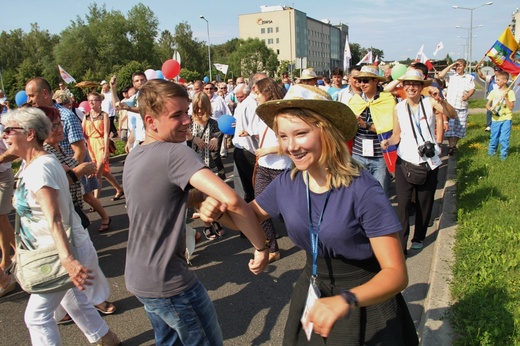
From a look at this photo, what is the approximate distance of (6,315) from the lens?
3.99 m

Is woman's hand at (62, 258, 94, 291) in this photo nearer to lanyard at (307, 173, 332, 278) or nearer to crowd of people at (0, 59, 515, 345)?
crowd of people at (0, 59, 515, 345)

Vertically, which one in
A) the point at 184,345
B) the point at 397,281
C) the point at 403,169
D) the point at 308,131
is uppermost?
the point at 308,131

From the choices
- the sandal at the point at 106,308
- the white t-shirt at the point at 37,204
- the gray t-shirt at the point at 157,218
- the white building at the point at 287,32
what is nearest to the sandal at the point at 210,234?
the sandal at the point at 106,308

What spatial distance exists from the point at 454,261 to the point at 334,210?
2970mm

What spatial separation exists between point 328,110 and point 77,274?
178cm

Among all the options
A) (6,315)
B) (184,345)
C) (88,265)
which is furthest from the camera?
(6,315)

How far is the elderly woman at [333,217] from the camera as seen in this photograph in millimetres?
1795

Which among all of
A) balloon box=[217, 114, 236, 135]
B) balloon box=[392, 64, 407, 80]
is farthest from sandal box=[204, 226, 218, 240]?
balloon box=[392, 64, 407, 80]

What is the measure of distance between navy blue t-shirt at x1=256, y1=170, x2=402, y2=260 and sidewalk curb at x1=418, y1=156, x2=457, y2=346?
5.27 ft

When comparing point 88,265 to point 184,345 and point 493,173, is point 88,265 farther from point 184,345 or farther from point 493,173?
point 493,173

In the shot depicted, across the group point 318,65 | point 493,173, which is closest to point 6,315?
point 493,173

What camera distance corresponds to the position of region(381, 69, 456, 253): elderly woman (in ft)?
15.8

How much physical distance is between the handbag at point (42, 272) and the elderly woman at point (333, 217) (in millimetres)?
1422

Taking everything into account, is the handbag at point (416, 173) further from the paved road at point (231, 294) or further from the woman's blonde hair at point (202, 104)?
the woman's blonde hair at point (202, 104)
